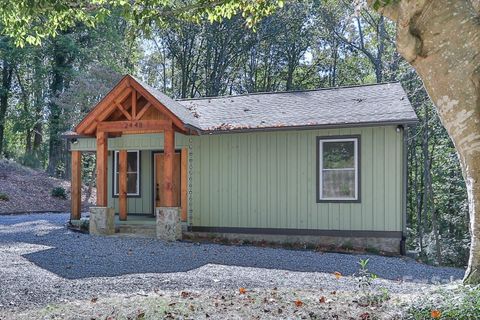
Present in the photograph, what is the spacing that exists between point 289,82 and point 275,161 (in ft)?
56.1

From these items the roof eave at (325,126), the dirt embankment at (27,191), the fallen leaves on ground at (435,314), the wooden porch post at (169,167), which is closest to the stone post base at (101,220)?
the wooden porch post at (169,167)

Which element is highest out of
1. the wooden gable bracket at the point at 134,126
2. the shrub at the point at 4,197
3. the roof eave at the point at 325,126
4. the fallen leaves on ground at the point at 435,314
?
the wooden gable bracket at the point at 134,126

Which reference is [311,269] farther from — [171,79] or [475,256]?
[171,79]

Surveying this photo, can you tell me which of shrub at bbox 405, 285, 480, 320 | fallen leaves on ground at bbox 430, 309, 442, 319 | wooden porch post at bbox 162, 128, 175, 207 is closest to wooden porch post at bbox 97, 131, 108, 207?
wooden porch post at bbox 162, 128, 175, 207

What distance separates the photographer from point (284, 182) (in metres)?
10.8

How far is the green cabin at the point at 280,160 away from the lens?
10.0 meters

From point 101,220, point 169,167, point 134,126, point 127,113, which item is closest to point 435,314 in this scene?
point 169,167

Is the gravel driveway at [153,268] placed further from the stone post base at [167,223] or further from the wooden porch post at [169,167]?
the wooden porch post at [169,167]

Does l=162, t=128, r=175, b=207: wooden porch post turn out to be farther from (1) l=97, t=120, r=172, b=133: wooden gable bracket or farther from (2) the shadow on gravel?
(2) the shadow on gravel

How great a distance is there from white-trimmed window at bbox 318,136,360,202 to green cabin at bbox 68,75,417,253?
22 millimetres

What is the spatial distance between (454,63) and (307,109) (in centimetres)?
699

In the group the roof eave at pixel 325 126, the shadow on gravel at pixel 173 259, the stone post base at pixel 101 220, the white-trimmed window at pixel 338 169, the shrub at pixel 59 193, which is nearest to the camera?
the shadow on gravel at pixel 173 259

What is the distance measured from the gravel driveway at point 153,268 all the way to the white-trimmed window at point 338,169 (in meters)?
1.56

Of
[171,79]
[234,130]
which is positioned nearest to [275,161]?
[234,130]
